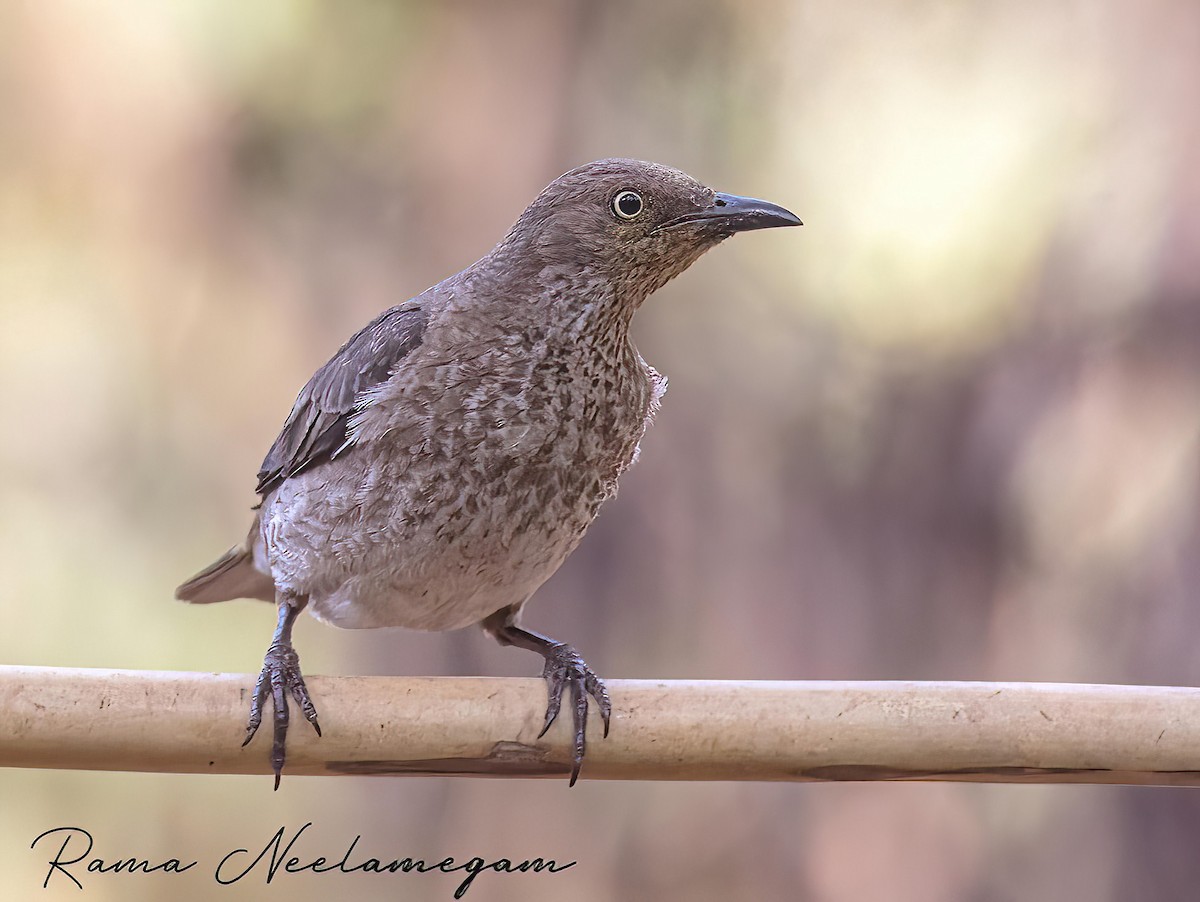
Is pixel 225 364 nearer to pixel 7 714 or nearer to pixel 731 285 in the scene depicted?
pixel 731 285

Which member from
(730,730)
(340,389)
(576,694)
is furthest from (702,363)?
(730,730)

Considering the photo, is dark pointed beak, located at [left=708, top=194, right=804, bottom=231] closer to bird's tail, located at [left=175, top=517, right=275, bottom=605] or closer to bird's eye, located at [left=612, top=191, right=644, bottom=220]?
bird's eye, located at [left=612, top=191, right=644, bottom=220]

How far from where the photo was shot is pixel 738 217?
2402mm

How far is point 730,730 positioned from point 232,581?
59.7 inches

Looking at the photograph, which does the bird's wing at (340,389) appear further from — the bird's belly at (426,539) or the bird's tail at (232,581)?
the bird's tail at (232,581)

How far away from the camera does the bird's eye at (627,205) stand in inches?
96.0

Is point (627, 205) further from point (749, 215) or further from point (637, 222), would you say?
point (749, 215)

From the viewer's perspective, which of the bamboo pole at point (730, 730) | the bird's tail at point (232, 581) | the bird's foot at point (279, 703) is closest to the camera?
the bamboo pole at point (730, 730)

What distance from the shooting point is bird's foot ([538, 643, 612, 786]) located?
2236 millimetres

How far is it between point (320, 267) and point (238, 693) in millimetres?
2940

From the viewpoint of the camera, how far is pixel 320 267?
15.9ft

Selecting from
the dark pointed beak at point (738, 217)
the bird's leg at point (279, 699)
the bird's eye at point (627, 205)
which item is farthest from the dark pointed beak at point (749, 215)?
the bird's leg at point (279, 699)

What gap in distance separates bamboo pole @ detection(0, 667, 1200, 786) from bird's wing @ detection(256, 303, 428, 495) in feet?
2.10

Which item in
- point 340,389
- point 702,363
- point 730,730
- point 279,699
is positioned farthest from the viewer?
point 702,363
